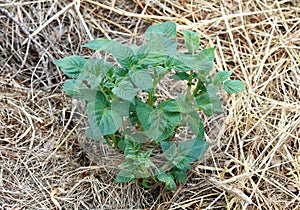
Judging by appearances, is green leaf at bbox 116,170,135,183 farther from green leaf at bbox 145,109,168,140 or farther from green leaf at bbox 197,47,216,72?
green leaf at bbox 197,47,216,72

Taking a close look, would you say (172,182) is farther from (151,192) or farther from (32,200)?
(32,200)

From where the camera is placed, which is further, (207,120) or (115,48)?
(207,120)

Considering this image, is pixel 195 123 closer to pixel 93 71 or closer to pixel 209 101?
pixel 209 101

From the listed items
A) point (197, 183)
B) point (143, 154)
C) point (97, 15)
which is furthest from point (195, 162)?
point (97, 15)

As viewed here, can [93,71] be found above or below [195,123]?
above

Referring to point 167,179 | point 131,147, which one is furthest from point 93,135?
point 167,179

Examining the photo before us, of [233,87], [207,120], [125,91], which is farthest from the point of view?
[207,120]

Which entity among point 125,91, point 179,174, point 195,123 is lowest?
point 179,174
